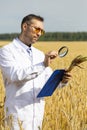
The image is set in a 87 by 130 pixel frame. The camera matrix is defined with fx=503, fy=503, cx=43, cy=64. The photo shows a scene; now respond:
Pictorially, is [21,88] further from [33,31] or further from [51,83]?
[33,31]

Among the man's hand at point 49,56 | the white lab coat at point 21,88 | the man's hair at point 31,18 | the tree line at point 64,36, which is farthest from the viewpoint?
the tree line at point 64,36

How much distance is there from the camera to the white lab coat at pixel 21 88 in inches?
154

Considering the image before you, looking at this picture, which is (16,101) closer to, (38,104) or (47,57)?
(38,104)

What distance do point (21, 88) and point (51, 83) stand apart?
0.84 feet

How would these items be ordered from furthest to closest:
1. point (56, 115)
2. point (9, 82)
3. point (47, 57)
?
point (56, 115) < point (9, 82) < point (47, 57)

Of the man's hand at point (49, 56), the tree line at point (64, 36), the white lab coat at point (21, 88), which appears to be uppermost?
the tree line at point (64, 36)

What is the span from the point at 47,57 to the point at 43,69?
14 cm

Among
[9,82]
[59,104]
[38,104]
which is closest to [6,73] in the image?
[9,82]

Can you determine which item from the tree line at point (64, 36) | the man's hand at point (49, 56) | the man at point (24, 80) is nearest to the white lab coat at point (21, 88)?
the man at point (24, 80)

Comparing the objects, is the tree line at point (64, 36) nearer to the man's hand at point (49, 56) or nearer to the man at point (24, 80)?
the man at point (24, 80)

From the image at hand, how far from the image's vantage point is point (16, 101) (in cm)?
399

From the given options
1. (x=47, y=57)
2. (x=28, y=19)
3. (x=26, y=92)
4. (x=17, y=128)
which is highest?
(x=28, y=19)

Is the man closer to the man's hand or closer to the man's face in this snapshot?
the man's face

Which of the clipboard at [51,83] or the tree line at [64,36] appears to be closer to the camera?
the clipboard at [51,83]
